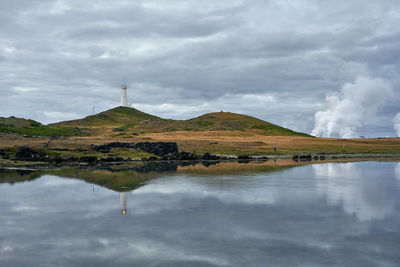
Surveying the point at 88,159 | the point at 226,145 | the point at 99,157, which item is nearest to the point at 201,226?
the point at 88,159

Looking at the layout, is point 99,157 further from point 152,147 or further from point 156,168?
point 156,168

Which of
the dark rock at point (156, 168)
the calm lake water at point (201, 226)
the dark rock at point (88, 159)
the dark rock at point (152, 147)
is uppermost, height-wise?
the dark rock at point (152, 147)

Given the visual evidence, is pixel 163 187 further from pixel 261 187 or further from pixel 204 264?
pixel 204 264

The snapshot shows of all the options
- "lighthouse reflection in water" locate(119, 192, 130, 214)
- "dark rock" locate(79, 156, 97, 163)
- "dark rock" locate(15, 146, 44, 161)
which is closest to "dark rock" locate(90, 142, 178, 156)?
"dark rock" locate(79, 156, 97, 163)

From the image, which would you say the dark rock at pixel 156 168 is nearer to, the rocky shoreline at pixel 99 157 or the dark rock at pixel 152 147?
the rocky shoreline at pixel 99 157

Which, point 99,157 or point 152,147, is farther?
point 152,147

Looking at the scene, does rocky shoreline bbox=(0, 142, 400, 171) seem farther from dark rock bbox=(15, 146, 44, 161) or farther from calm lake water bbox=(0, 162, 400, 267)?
calm lake water bbox=(0, 162, 400, 267)

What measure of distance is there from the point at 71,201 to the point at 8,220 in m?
4.77

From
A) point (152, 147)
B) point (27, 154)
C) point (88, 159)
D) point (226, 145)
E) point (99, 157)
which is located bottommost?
point (88, 159)

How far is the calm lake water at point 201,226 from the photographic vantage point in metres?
11.1

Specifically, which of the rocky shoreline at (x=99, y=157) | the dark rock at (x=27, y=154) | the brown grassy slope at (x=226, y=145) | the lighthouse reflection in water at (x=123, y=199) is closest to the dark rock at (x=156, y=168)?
the rocky shoreline at (x=99, y=157)

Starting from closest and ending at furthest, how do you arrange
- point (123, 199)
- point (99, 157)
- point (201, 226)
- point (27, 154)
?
1. point (201, 226)
2. point (123, 199)
3. point (27, 154)
4. point (99, 157)

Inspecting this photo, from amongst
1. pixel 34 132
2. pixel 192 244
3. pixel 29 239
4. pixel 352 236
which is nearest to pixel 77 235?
pixel 29 239

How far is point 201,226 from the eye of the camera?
48.5ft
